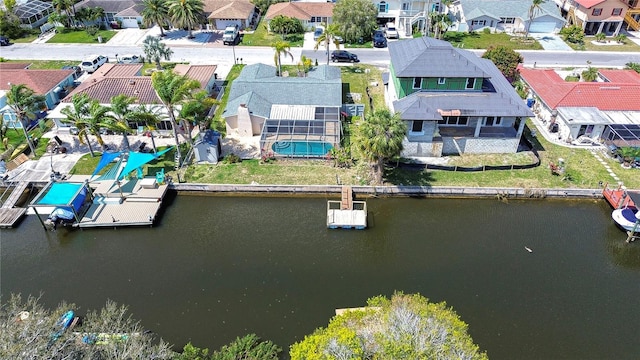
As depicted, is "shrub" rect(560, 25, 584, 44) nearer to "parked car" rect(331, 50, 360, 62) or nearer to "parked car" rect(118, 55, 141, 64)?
"parked car" rect(331, 50, 360, 62)

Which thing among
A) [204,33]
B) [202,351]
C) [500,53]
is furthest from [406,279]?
[204,33]

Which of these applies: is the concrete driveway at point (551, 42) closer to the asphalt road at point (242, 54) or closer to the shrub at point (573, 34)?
the shrub at point (573, 34)

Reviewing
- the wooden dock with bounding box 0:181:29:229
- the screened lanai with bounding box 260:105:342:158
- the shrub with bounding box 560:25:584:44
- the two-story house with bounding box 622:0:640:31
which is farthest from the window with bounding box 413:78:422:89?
the two-story house with bounding box 622:0:640:31

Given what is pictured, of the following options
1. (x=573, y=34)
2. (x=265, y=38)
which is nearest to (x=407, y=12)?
(x=265, y=38)

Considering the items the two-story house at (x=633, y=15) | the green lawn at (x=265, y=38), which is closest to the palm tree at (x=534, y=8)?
the two-story house at (x=633, y=15)

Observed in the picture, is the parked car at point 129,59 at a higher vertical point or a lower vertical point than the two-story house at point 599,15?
lower

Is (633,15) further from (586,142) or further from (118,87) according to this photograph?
(118,87)
